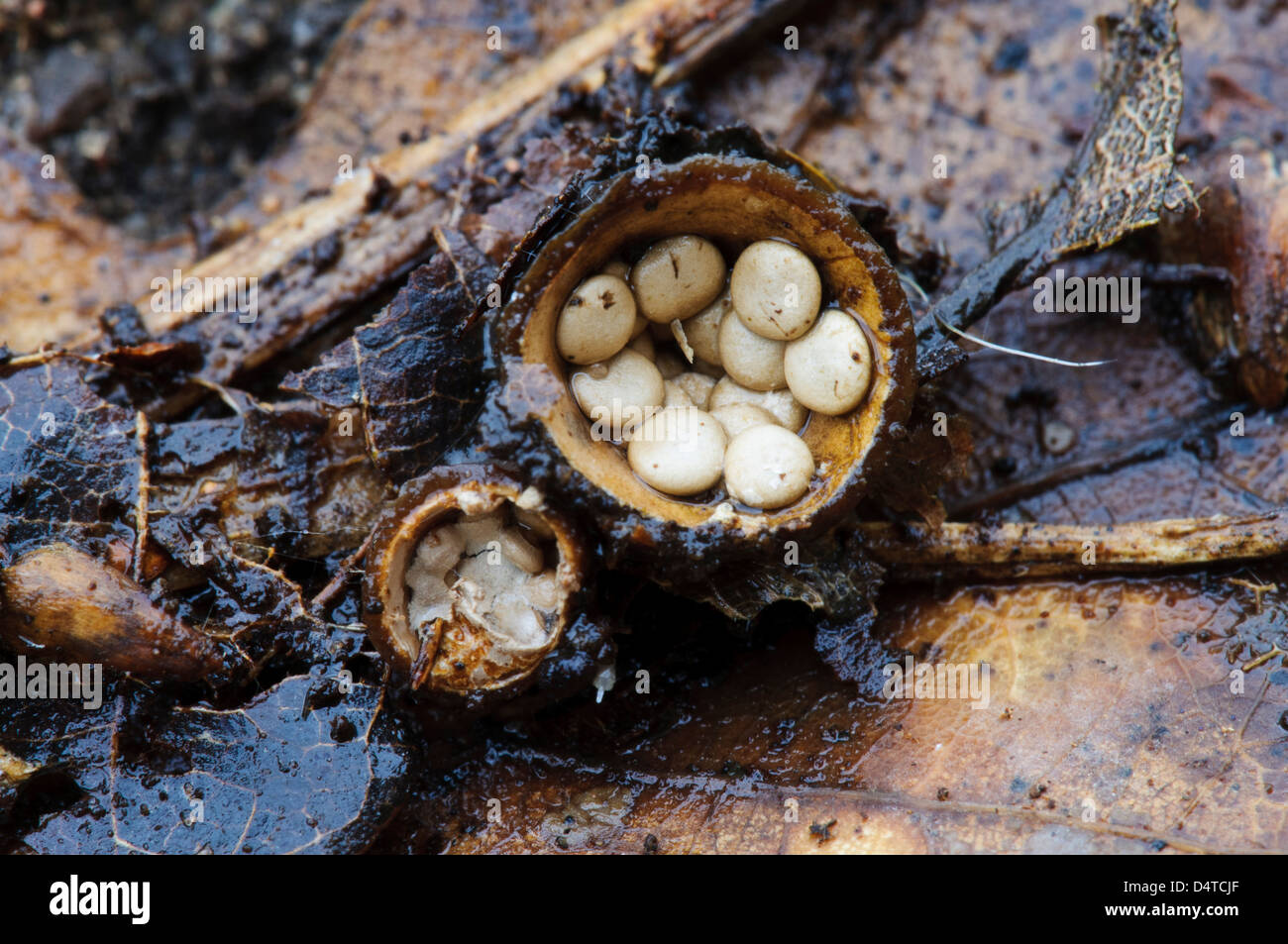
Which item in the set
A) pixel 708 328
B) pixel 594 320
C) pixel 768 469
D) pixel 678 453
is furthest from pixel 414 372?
pixel 768 469

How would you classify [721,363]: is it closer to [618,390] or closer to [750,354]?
[750,354]

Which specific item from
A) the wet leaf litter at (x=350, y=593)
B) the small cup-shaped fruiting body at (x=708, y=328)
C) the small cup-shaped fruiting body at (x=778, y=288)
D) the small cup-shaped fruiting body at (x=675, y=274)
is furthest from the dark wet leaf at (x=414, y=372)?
the small cup-shaped fruiting body at (x=778, y=288)

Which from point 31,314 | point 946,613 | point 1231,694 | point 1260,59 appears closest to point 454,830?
point 946,613

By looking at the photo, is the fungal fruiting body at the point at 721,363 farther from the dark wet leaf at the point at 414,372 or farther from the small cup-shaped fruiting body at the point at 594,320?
the dark wet leaf at the point at 414,372

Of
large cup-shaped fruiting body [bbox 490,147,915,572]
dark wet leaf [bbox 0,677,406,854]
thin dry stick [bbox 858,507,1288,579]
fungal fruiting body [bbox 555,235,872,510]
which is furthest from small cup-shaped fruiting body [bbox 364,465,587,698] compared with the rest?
thin dry stick [bbox 858,507,1288,579]

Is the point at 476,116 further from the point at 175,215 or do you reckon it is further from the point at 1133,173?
the point at 1133,173

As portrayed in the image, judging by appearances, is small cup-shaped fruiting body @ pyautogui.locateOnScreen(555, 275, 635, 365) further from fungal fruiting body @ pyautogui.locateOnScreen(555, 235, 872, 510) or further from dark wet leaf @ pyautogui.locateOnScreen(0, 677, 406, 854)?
dark wet leaf @ pyautogui.locateOnScreen(0, 677, 406, 854)
